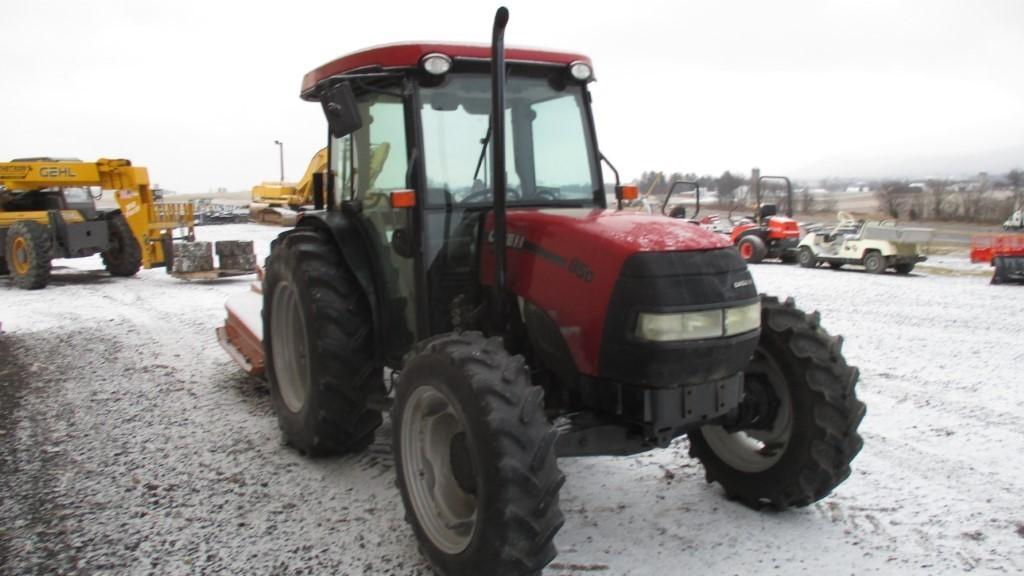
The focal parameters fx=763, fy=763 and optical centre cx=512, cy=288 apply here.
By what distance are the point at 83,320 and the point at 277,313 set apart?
5.74 meters

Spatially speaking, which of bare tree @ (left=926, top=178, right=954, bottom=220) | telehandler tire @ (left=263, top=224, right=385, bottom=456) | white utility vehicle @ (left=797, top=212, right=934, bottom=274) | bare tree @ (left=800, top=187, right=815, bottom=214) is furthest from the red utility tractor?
bare tree @ (left=800, top=187, right=815, bottom=214)

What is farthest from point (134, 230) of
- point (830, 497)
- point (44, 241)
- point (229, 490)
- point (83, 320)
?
point (830, 497)

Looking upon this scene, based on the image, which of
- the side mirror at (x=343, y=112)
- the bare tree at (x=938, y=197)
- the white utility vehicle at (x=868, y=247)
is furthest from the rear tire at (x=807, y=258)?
the bare tree at (x=938, y=197)

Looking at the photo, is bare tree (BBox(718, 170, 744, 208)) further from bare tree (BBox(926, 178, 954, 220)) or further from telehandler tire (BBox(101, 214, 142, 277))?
telehandler tire (BBox(101, 214, 142, 277))

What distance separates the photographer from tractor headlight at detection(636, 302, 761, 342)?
2.87 m

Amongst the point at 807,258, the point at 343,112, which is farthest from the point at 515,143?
the point at 807,258

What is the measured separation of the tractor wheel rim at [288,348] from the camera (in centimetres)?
468

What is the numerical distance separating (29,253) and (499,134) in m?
12.2

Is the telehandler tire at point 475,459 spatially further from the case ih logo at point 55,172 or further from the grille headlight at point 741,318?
the case ih logo at point 55,172

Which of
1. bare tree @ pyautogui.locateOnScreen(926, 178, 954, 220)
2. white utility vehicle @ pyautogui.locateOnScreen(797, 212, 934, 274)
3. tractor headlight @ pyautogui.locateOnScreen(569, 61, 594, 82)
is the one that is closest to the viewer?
tractor headlight @ pyautogui.locateOnScreen(569, 61, 594, 82)

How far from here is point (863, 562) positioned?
315 centimetres

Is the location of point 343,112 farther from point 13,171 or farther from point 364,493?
point 13,171

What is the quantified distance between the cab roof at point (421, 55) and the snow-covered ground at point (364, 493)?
2.15 m

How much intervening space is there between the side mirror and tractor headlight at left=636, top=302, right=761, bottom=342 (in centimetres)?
158
